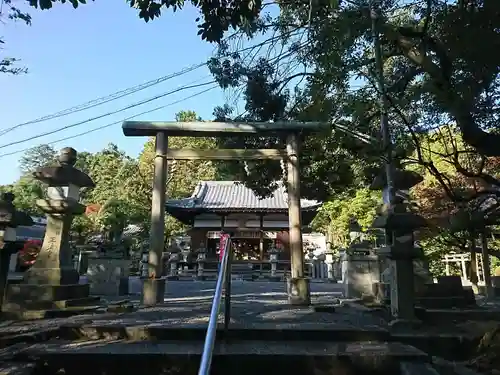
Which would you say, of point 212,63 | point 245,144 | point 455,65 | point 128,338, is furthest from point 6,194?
point 455,65

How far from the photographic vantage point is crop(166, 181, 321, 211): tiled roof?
25011 mm

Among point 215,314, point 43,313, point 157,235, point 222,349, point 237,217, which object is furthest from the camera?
point 237,217

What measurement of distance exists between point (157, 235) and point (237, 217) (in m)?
18.7

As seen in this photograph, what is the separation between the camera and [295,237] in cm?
824

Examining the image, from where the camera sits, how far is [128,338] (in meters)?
4.57

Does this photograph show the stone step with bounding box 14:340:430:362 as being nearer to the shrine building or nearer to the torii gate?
the torii gate

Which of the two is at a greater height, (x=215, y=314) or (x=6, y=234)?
(x=6, y=234)

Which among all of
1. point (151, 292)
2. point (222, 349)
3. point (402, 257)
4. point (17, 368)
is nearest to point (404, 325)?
point (402, 257)

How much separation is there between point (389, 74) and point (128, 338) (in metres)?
6.10

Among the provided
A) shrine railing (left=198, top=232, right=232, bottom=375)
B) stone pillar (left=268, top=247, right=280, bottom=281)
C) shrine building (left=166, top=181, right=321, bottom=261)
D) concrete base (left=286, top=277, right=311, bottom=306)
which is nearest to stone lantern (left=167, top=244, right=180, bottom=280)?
shrine building (left=166, top=181, right=321, bottom=261)

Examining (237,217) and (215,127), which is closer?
(215,127)

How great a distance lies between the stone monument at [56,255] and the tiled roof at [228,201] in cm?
1635

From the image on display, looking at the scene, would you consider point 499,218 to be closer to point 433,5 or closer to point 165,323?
point 433,5

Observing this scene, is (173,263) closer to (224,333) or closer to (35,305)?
(35,305)
